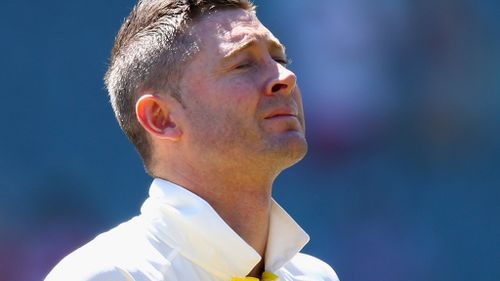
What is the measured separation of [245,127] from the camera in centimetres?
187

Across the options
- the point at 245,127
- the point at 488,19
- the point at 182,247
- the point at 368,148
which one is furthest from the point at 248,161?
the point at 488,19

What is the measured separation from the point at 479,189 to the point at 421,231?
0.23m

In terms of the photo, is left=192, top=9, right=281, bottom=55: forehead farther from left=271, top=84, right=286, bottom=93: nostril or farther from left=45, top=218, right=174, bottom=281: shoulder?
left=45, top=218, right=174, bottom=281: shoulder

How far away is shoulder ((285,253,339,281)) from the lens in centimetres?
205

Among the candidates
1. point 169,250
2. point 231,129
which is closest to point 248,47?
point 231,129

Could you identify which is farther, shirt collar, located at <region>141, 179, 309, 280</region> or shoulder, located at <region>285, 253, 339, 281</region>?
shoulder, located at <region>285, 253, 339, 281</region>

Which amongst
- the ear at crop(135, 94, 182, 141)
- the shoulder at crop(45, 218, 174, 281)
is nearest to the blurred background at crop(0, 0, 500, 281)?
the ear at crop(135, 94, 182, 141)

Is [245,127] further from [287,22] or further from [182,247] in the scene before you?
[287,22]

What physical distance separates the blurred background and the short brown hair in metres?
0.95

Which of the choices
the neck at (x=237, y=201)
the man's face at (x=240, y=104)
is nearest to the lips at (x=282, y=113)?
the man's face at (x=240, y=104)

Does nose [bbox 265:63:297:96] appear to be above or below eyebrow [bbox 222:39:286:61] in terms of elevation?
below

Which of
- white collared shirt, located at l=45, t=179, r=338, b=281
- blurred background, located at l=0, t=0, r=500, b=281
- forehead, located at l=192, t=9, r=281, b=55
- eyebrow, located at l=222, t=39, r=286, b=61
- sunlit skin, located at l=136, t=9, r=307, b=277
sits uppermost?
forehead, located at l=192, t=9, r=281, b=55

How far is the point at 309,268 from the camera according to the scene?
6.82 ft

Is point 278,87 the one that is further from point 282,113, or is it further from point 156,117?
point 156,117
